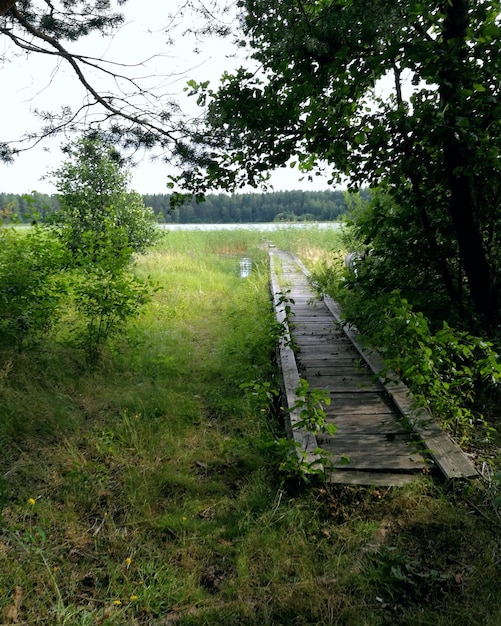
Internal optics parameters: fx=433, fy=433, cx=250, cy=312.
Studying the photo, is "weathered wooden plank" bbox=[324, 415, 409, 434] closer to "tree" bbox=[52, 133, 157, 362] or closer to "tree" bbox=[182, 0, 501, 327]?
"tree" bbox=[182, 0, 501, 327]

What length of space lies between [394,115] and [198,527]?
3649mm

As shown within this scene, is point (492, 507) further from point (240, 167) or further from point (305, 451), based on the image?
point (240, 167)

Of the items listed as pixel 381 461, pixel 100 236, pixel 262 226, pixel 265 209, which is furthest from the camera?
pixel 265 209

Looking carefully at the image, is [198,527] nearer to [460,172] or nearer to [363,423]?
[363,423]

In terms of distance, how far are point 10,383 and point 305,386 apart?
3162 millimetres

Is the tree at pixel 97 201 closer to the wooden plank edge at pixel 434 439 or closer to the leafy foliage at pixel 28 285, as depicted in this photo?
the leafy foliage at pixel 28 285

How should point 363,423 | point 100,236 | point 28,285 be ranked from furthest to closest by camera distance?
1. point 100,236
2. point 28,285
3. point 363,423

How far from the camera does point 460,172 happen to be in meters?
3.86

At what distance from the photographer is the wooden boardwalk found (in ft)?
10.6

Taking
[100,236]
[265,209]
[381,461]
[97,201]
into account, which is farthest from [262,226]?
[381,461]

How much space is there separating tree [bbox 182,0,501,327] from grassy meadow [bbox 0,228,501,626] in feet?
8.28

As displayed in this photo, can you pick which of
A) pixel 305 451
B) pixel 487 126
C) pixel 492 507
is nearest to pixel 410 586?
pixel 492 507

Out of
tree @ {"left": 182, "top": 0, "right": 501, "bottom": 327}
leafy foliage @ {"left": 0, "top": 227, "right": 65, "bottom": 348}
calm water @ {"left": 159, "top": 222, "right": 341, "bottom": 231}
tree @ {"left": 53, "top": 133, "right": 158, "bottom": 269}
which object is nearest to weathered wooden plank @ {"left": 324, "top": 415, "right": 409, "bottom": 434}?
tree @ {"left": 182, "top": 0, "right": 501, "bottom": 327}

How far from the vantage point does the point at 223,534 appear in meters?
2.87
